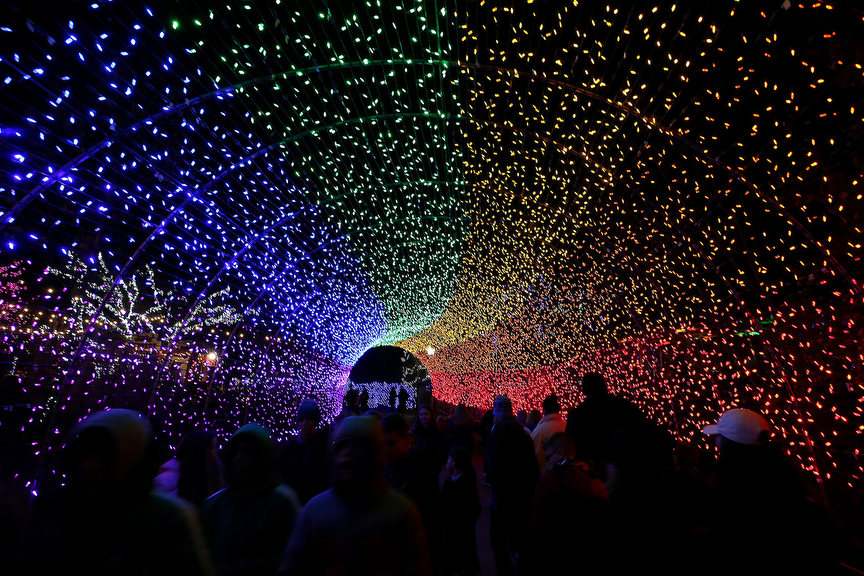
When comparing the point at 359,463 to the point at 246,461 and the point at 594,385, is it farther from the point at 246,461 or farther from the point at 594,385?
the point at 594,385

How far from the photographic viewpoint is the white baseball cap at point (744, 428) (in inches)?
106

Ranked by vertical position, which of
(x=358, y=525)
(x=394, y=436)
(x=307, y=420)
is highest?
(x=307, y=420)

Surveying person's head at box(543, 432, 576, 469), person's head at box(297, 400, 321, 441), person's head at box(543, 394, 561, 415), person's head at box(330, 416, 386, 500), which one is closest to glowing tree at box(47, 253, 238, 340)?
person's head at box(297, 400, 321, 441)

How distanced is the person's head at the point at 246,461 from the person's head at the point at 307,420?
1.86 meters

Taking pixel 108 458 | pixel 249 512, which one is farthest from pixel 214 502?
pixel 108 458

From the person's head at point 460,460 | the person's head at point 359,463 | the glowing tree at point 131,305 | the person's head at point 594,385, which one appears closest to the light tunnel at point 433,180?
the glowing tree at point 131,305

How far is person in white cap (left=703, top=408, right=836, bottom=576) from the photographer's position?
2.09m

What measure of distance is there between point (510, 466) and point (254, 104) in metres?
6.91

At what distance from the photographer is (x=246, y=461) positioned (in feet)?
7.82

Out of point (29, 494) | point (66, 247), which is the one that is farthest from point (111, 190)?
point (29, 494)

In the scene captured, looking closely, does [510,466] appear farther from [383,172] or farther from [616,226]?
[383,172]

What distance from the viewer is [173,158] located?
747 cm

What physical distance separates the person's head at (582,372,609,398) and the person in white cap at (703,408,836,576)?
96.7 inches

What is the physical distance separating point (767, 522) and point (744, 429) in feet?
2.23
